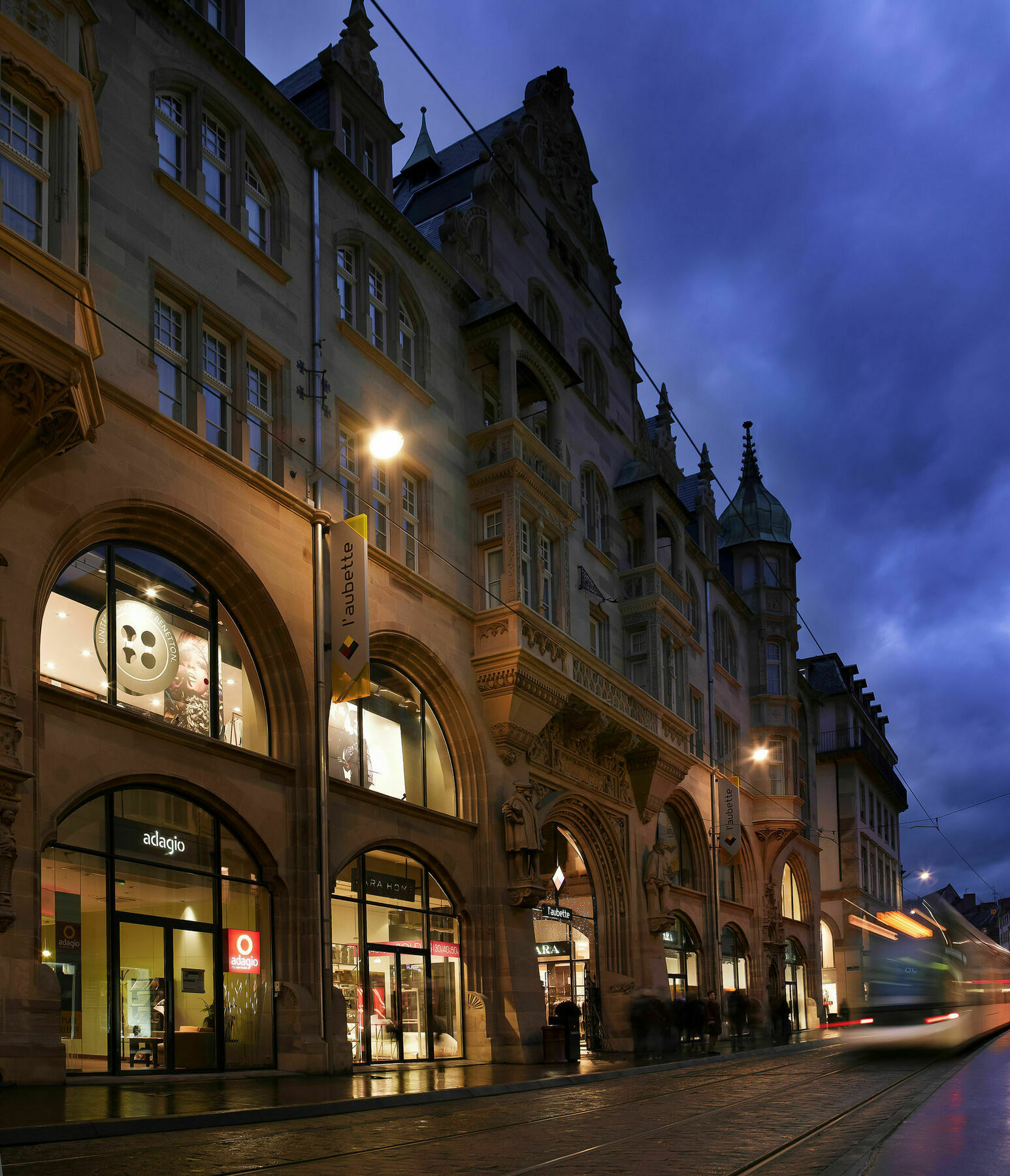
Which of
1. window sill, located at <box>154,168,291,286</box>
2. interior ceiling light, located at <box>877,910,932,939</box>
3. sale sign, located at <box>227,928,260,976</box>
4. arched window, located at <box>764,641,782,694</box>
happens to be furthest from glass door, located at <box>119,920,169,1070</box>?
arched window, located at <box>764,641,782,694</box>

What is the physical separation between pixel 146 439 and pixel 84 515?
2.11 meters

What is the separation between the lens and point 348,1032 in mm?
23344

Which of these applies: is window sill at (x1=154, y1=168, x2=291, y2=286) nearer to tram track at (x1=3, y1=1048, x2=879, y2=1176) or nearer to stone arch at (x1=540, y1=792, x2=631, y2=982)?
tram track at (x1=3, y1=1048, x2=879, y2=1176)

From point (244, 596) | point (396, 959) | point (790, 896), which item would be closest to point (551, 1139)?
point (244, 596)

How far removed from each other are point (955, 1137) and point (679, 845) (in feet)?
106

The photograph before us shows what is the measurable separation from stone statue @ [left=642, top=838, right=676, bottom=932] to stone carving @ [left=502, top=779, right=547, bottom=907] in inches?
336

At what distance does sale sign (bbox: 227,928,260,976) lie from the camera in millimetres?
20328

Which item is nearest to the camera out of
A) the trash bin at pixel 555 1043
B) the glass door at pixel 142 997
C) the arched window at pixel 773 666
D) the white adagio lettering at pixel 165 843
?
the glass door at pixel 142 997

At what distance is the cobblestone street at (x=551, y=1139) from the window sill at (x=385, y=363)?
1521 cm

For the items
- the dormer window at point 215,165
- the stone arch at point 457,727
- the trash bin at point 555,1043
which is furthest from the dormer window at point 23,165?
the trash bin at point 555,1043

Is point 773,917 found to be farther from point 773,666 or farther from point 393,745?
point 393,745

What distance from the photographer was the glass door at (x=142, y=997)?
17.8 m

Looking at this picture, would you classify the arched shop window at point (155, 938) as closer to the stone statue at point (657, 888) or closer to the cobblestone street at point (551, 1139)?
the cobblestone street at point (551, 1139)

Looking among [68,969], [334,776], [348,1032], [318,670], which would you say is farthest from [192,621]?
[348,1032]
